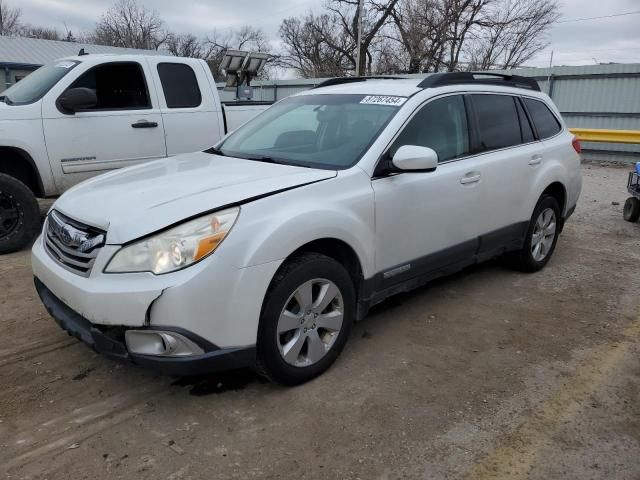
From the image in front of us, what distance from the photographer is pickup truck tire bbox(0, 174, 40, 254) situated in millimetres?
5352

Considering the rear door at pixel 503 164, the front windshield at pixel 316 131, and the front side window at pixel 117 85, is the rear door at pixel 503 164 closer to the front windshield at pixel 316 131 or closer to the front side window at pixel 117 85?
the front windshield at pixel 316 131

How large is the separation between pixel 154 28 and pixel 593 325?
5710 centimetres

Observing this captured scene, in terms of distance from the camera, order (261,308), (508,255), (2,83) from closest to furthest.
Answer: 1. (261,308)
2. (508,255)
3. (2,83)

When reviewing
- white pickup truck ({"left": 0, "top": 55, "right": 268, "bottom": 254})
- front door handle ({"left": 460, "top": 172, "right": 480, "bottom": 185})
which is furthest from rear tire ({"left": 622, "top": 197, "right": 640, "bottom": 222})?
white pickup truck ({"left": 0, "top": 55, "right": 268, "bottom": 254})

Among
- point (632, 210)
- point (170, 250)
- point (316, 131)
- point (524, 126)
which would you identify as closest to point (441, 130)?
point (316, 131)

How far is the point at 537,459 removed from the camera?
2586mm

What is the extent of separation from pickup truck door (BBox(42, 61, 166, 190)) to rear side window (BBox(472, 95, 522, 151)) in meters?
3.58

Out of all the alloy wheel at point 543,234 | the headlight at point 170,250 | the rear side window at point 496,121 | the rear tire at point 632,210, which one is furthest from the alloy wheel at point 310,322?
the rear tire at point 632,210

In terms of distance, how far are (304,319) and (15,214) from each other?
3864 mm

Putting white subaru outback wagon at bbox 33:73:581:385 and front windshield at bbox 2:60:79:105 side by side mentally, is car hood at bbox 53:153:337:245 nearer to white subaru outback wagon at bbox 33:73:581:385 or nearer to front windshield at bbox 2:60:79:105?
white subaru outback wagon at bbox 33:73:581:385

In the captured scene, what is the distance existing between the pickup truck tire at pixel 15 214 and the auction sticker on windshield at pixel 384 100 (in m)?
3.59

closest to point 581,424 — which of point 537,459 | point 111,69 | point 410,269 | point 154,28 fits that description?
point 537,459

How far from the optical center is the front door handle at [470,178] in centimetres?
404

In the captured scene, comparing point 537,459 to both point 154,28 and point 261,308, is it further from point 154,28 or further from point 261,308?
point 154,28
